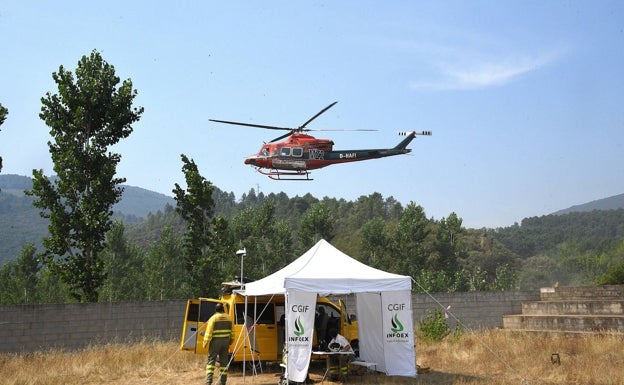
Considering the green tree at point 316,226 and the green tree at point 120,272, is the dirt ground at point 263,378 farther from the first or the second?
the green tree at point 120,272

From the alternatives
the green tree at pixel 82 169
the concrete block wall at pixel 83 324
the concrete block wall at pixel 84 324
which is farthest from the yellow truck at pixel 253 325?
the green tree at pixel 82 169

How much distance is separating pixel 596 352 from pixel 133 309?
1565 centimetres

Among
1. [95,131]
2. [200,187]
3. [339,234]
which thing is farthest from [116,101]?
[339,234]

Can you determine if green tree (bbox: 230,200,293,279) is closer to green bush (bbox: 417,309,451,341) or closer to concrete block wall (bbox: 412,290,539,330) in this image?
concrete block wall (bbox: 412,290,539,330)

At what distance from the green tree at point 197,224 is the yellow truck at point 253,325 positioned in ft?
48.8

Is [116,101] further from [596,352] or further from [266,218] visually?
[266,218]

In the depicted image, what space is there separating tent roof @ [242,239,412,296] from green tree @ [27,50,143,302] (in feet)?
41.1

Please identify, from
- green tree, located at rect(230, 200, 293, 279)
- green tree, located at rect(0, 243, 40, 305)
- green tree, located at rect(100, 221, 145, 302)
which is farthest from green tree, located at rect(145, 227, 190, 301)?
green tree, located at rect(0, 243, 40, 305)

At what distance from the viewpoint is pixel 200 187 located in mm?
30234

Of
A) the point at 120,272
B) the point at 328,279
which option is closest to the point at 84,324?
the point at 328,279

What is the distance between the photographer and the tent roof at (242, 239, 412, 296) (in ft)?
43.6

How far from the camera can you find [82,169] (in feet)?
80.6

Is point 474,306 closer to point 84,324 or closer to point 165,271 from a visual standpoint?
point 84,324

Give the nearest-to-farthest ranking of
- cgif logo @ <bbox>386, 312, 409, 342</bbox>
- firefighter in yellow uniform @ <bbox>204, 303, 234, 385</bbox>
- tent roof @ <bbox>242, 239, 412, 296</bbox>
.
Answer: firefighter in yellow uniform @ <bbox>204, 303, 234, 385</bbox> → tent roof @ <bbox>242, 239, 412, 296</bbox> → cgif logo @ <bbox>386, 312, 409, 342</bbox>
